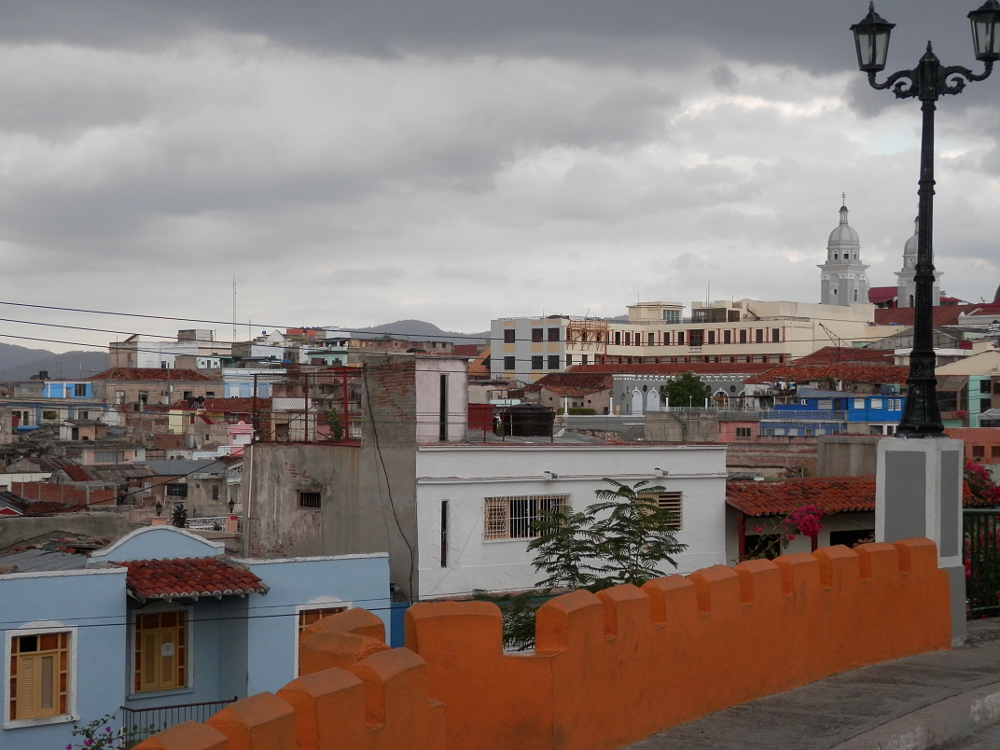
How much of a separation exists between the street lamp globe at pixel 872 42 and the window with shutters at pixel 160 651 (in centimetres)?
1421

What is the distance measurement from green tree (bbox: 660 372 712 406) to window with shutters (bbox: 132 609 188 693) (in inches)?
2357

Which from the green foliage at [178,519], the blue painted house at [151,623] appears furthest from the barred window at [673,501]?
the green foliage at [178,519]

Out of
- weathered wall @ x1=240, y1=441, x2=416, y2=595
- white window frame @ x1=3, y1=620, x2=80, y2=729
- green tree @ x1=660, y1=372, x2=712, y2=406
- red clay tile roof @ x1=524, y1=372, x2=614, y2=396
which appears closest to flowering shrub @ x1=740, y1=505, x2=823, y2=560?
weathered wall @ x1=240, y1=441, x2=416, y2=595

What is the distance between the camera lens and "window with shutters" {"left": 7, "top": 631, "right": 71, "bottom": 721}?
1880 cm

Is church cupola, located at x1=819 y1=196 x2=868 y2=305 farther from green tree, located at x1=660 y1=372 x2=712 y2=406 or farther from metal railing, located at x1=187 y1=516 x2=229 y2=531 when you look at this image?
metal railing, located at x1=187 y1=516 x2=229 y2=531

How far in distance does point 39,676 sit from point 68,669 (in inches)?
16.6

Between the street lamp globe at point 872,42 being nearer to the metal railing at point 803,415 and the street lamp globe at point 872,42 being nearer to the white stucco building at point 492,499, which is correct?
the white stucco building at point 492,499

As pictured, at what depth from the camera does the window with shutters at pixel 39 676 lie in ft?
61.7

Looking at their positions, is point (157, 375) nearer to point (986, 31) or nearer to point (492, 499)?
point (492, 499)

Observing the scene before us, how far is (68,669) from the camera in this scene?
758 inches

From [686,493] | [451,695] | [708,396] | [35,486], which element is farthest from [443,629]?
[708,396]

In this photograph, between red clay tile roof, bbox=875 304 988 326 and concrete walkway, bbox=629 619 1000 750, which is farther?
red clay tile roof, bbox=875 304 988 326

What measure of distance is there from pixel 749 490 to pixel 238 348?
81.1 meters

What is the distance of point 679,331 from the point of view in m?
120
